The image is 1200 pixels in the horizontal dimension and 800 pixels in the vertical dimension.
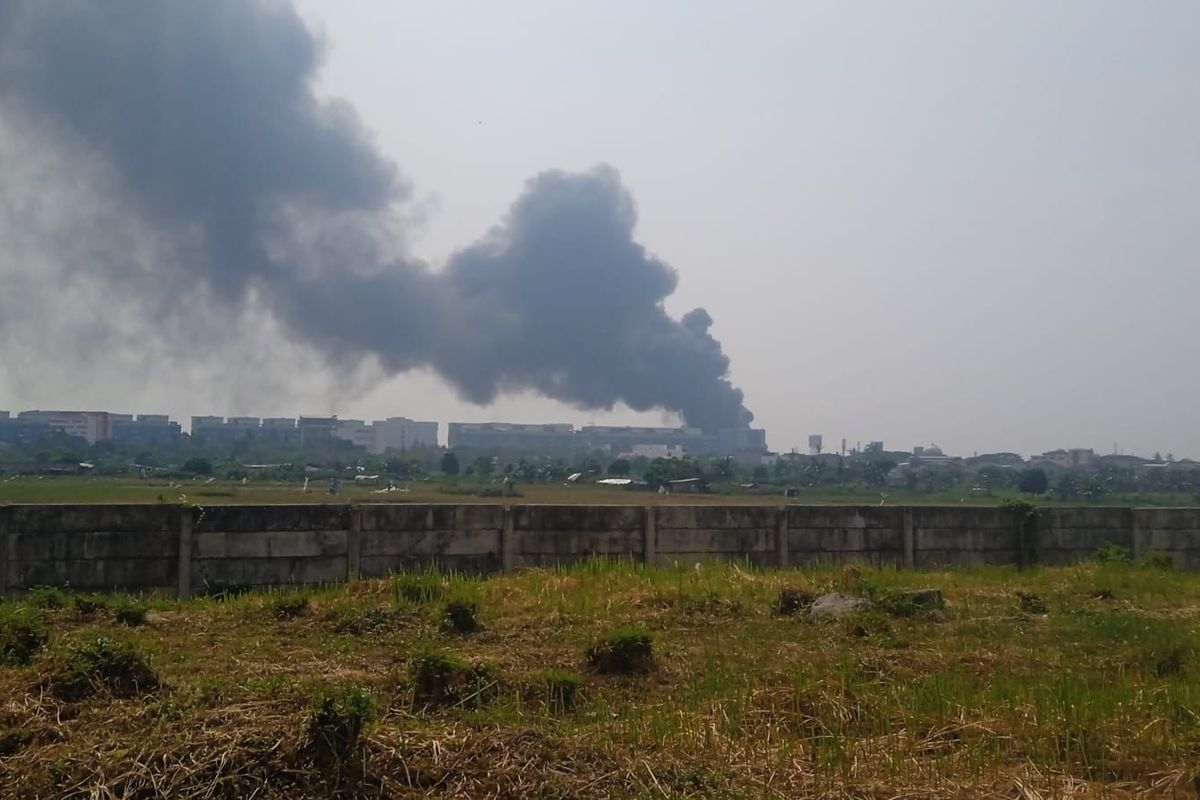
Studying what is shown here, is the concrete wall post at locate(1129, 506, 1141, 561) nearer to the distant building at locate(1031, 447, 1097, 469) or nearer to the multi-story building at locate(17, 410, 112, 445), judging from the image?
the distant building at locate(1031, 447, 1097, 469)

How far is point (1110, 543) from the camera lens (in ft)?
60.2

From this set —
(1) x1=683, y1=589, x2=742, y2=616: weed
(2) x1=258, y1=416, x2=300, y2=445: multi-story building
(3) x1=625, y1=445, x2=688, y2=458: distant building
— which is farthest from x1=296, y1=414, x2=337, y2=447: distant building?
(1) x1=683, y1=589, x2=742, y2=616: weed

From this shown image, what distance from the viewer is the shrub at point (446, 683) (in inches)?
255

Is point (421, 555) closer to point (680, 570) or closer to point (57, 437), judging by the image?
point (680, 570)

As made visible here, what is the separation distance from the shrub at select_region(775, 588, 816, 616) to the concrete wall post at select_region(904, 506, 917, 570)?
577cm

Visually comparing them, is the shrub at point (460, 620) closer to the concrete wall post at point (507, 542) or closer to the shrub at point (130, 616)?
the shrub at point (130, 616)

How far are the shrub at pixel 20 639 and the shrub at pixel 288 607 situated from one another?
2835 millimetres

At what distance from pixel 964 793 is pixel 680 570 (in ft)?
29.5

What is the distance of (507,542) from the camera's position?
14133mm

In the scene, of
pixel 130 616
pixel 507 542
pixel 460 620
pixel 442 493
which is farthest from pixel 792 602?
pixel 442 493

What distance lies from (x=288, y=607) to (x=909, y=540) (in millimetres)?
10429

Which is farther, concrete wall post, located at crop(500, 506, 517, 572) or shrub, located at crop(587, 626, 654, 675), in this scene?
concrete wall post, located at crop(500, 506, 517, 572)

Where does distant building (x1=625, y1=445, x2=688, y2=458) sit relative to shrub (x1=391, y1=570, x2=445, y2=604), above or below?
above

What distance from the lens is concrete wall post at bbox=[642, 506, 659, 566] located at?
15023 mm
